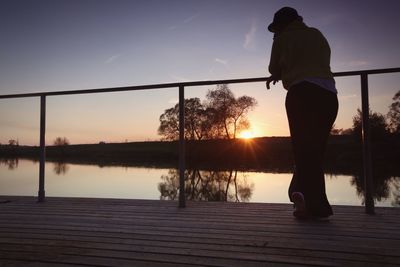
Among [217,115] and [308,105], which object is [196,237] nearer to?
[308,105]

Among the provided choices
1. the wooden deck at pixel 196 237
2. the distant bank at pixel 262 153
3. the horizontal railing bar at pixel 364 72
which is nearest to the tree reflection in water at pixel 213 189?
the distant bank at pixel 262 153

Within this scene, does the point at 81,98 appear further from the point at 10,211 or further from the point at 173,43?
the point at 173,43

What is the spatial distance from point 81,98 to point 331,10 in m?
7.81

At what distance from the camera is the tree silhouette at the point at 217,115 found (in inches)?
832

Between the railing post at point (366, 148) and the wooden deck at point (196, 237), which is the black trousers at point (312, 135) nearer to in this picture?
the wooden deck at point (196, 237)

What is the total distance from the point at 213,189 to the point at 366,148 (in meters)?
10.6

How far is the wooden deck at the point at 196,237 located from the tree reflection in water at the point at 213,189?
27.2 ft

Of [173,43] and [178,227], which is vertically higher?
[173,43]

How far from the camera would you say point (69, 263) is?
133cm

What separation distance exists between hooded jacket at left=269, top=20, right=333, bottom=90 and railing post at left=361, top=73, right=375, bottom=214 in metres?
0.38

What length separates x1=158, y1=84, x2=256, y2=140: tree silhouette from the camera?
2112 centimetres

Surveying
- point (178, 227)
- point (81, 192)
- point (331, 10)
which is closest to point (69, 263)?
point (178, 227)

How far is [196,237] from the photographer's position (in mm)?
1687

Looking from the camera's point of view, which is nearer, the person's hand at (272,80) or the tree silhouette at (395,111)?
the person's hand at (272,80)
